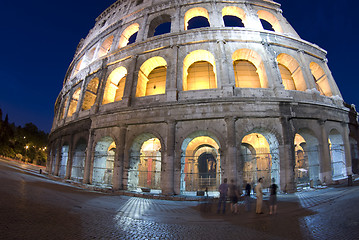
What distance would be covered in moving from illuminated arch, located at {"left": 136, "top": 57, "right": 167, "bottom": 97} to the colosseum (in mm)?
96

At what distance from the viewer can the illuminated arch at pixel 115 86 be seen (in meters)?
14.7

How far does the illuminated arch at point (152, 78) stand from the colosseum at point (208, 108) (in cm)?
10

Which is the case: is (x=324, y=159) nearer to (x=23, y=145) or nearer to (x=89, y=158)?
(x=89, y=158)

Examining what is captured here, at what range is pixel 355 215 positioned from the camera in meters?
4.77

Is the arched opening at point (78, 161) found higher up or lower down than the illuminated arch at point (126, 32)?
lower down

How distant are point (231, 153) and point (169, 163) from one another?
3.69m

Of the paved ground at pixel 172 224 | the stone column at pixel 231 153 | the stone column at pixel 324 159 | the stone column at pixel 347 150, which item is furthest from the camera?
the stone column at pixel 347 150

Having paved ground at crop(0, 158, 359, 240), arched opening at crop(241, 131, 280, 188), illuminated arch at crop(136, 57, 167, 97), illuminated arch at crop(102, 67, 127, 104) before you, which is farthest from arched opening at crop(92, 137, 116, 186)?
arched opening at crop(241, 131, 280, 188)

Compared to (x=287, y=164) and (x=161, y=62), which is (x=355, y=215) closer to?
(x=287, y=164)

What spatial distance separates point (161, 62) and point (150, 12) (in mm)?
5543

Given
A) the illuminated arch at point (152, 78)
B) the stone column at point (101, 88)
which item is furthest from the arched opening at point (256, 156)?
the stone column at point (101, 88)

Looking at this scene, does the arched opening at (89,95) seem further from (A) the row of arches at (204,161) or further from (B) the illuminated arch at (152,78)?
(B) the illuminated arch at (152,78)

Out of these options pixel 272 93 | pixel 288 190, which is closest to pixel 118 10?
pixel 272 93

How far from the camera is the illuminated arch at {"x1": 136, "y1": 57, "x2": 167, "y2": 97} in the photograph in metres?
13.5
